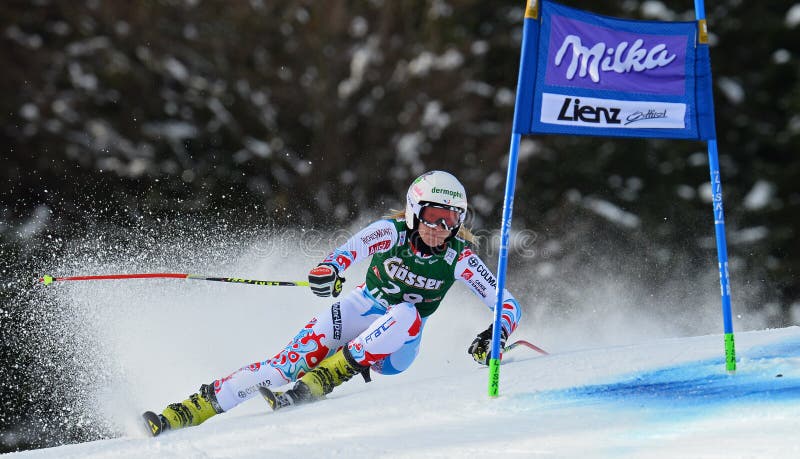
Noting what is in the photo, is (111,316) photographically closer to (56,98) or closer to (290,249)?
(290,249)

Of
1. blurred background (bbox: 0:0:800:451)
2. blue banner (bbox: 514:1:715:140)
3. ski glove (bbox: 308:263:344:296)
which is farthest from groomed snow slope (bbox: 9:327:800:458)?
blurred background (bbox: 0:0:800:451)

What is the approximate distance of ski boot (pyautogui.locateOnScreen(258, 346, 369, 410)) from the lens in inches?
179

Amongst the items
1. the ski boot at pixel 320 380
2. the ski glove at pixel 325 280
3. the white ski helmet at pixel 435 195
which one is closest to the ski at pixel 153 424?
the ski boot at pixel 320 380

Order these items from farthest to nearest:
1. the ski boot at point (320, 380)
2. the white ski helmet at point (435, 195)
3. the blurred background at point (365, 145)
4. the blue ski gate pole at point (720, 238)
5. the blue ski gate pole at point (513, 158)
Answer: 1. the blurred background at point (365, 145)
2. the white ski helmet at point (435, 195)
3. the ski boot at point (320, 380)
4. the blue ski gate pole at point (720, 238)
5. the blue ski gate pole at point (513, 158)

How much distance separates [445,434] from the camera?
3.39 metres

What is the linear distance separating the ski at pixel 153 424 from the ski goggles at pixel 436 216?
1654 mm

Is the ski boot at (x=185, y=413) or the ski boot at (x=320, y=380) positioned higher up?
the ski boot at (x=320, y=380)

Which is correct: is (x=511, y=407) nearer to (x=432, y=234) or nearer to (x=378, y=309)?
(x=432, y=234)

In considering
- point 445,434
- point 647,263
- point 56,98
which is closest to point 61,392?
point 56,98

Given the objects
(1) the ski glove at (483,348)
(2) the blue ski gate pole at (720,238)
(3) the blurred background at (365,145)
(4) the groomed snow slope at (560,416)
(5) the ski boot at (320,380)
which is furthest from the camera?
(3) the blurred background at (365,145)

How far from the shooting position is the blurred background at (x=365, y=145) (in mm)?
14086

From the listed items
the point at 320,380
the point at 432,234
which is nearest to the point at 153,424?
the point at 320,380

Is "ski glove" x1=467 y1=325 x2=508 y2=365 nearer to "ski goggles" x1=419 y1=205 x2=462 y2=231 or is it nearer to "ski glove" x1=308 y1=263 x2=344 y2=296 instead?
"ski goggles" x1=419 y1=205 x2=462 y2=231

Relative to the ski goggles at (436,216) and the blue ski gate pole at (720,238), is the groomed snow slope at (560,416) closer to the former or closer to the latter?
the blue ski gate pole at (720,238)
